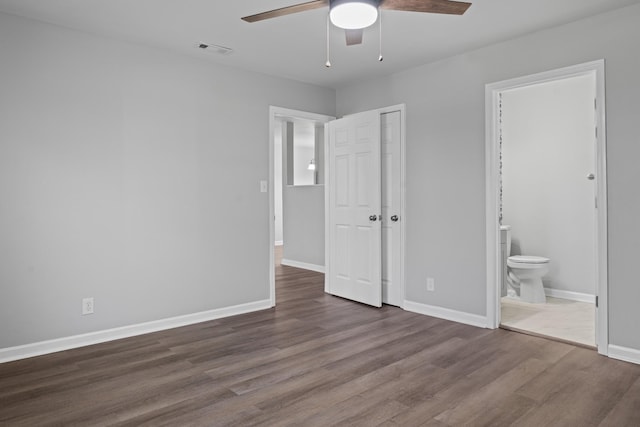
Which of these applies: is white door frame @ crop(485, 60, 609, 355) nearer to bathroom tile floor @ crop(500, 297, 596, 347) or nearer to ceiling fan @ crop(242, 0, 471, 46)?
bathroom tile floor @ crop(500, 297, 596, 347)

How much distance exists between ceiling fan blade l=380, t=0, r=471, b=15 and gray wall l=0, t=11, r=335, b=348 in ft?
7.70

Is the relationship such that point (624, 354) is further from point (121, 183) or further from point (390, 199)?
point (121, 183)

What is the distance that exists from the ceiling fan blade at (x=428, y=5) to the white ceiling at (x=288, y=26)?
0.77m

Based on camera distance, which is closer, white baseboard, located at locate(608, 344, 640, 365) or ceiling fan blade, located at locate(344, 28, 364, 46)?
ceiling fan blade, located at locate(344, 28, 364, 46)

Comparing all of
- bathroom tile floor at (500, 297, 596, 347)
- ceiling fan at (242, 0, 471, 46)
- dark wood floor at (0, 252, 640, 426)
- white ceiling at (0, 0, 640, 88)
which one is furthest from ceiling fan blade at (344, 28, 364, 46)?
→ bathroom tile floor at (500, 297, 596, 347)

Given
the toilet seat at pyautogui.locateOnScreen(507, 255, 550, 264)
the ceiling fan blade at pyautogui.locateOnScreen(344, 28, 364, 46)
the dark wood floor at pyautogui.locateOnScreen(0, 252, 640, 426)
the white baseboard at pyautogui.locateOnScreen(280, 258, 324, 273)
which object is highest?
the ceiling fan blade at pyautogui.locateOnScreen(344, 28, 364, 46)

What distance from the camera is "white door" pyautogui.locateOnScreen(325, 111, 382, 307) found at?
459 cm

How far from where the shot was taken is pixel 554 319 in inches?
161

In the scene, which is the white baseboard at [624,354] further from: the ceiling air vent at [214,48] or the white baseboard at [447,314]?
the ceiling air vent at [214,48]

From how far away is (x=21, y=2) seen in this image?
2883mm

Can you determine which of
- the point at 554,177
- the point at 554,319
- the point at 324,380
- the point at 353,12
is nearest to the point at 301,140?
the point at 554,177

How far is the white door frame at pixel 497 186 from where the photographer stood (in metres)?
3.12

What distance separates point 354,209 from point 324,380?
94.5 inches

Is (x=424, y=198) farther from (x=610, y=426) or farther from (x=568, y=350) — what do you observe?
(x=610, y=426)
